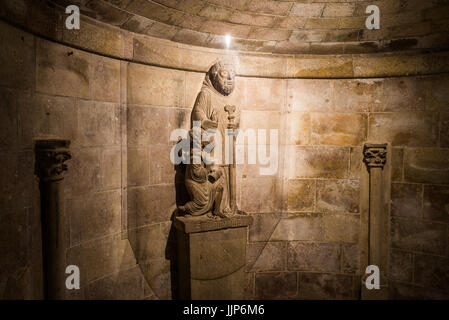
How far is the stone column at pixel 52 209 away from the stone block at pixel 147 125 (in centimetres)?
74

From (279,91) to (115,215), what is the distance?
2.36 metres

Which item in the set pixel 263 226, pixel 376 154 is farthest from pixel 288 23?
pixel 263 226

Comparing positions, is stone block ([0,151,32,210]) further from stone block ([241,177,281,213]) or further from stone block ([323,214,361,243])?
stone block ([323,214,361,243])

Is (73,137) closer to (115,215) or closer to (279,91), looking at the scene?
(115,215)

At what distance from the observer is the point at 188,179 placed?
306 centimetres

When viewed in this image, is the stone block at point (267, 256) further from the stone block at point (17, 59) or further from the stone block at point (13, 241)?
the stone block at point (17, 59)

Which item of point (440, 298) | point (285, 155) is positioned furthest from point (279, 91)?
point (440, 298)

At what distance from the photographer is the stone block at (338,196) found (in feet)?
12.4

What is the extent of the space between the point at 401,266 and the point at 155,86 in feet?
11.6

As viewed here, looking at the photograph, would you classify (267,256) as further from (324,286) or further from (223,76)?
(223,76)

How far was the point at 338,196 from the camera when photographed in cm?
380

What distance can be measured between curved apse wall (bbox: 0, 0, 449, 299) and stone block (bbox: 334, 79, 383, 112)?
0.5 inches

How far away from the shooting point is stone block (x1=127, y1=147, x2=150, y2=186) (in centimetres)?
312

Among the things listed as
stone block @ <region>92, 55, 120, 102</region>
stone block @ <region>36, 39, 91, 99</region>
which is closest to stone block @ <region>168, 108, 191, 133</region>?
stone block @ <region>92, 55, 120, 102</region>
